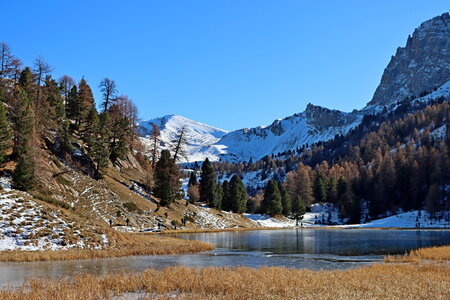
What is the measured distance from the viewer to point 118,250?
35.2 m

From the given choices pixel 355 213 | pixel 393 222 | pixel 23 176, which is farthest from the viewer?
pixel 355 213

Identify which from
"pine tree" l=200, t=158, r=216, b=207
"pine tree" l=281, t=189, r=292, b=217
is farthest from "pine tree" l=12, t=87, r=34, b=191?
"pine tree" l=281, t=189, r=292, b=217

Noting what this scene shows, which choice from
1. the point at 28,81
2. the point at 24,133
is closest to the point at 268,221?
the point at 28,81

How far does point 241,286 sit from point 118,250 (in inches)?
801

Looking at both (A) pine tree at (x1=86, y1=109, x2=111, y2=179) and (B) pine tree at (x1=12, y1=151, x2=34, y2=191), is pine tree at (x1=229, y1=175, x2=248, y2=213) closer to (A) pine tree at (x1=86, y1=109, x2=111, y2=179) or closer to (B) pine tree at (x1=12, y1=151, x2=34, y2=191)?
(A) pine tree at (x1=86, y1=109, x2=111, y2=179)

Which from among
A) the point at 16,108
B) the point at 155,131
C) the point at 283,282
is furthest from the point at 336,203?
the point at 283,282

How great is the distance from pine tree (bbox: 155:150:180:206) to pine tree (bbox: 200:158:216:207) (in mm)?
19881

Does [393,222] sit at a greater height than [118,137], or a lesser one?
lesser

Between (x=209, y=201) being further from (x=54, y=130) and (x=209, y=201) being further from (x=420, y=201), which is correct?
(x=420, y=201)

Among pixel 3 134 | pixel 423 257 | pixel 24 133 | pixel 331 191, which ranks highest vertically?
pixel 24 133

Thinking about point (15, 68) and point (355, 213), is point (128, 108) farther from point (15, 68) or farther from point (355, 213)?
point (355, 213)

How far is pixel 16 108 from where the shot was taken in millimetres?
54125

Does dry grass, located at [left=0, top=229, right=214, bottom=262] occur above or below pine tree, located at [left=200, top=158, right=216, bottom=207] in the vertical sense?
below

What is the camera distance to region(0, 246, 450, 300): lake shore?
1602cm
